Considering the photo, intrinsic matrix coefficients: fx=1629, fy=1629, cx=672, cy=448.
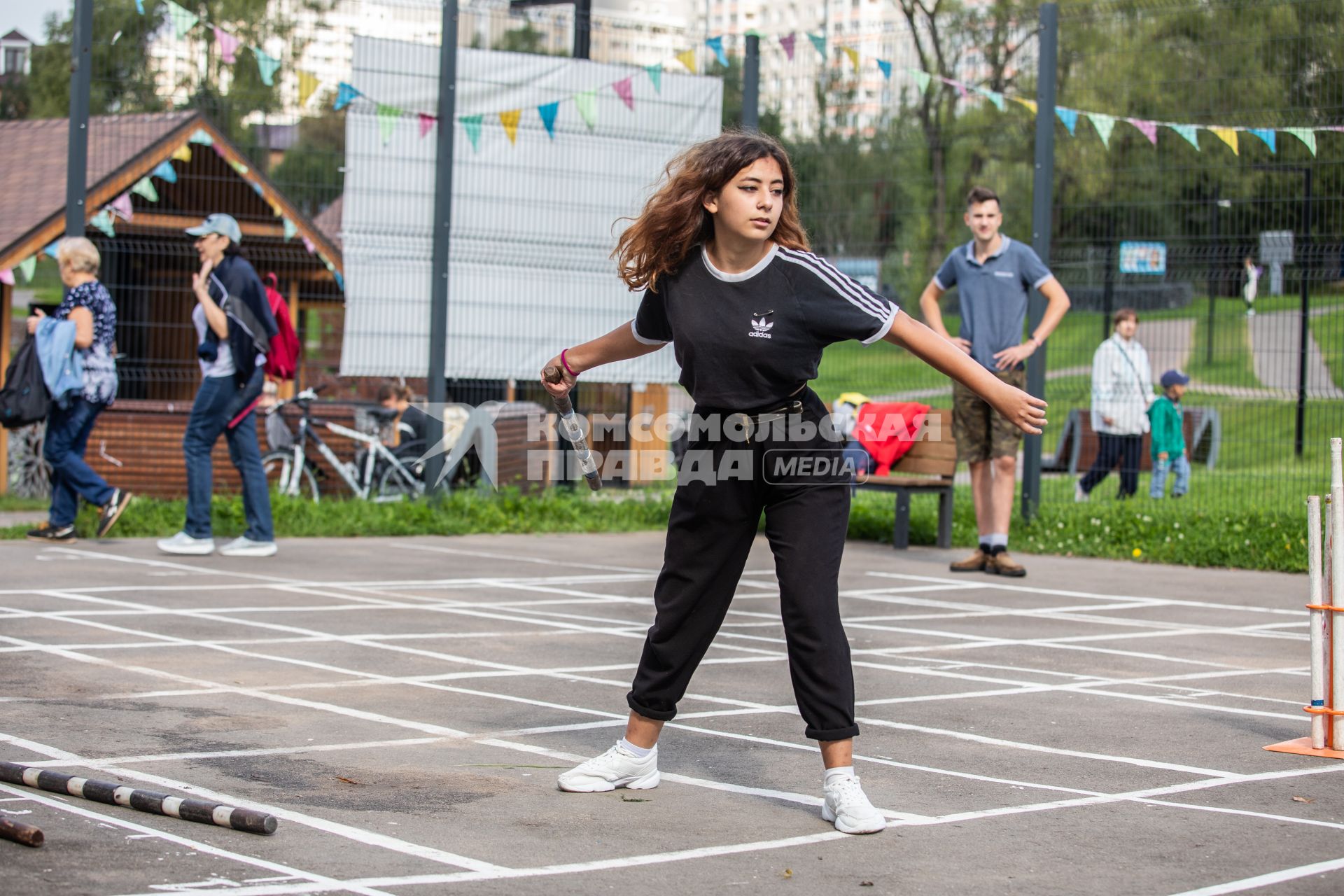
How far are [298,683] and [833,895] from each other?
306cm

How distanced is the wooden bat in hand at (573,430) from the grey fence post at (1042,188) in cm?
719

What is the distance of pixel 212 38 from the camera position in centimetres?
1199

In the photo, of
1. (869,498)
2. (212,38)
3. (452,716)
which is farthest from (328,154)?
(452,716)

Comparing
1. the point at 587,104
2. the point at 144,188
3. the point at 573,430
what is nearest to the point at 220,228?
the point at 144,188

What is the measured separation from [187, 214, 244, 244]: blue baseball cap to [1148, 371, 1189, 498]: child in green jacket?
8.90m

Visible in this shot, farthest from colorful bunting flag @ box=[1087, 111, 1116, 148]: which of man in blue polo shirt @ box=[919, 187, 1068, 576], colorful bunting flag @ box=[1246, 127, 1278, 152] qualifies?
man in blue polo shirt @ box=[919, 187, 1068, 576]

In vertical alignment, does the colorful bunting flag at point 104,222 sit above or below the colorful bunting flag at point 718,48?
below

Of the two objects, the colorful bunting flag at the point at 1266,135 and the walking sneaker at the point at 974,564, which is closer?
the walking sneaker at the point at 974,564

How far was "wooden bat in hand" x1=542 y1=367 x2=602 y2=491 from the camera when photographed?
4.96 metres

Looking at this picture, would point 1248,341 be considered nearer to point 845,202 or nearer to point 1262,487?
point 1262,487

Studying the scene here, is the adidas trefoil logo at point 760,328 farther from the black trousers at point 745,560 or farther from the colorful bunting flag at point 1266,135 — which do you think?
the colorful bunting flag at point 1266,135

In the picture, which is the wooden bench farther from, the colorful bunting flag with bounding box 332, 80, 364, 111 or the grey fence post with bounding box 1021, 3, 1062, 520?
the colorful bunting flag with bounding box 332, 80, 364, 111

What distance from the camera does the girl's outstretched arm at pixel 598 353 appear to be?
492cm

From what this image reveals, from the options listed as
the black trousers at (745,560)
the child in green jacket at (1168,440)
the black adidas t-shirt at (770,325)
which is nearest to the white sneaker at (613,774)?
the black trousers at (745,560)
